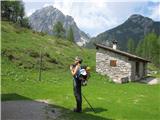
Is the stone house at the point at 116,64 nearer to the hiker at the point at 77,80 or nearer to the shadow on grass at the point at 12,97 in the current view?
the shadow on grass at the point at 12,97

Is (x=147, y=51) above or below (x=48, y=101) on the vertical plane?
above

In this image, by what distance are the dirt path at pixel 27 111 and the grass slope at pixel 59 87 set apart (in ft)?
1.93

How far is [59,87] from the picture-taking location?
90.5 feet

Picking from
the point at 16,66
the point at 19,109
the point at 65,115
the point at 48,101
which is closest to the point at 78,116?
the point at 65,115

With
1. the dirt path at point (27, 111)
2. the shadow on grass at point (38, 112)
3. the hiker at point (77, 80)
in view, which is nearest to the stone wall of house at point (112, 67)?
the shadow on grass at point (38, 112)

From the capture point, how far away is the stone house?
42469mm

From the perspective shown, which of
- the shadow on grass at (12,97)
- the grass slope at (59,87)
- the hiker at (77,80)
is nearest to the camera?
the hiker at (77,80)

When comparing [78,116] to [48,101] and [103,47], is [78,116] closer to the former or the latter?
[48,101]

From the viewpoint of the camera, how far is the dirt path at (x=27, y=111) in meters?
14.5

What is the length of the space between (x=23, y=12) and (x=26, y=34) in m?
54.1

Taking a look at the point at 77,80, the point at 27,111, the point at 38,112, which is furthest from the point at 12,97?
the point at 77,80

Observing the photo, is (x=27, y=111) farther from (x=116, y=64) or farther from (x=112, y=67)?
(x=116, y=64)

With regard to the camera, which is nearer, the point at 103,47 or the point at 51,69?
the point at 51,69

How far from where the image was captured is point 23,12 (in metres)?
113
